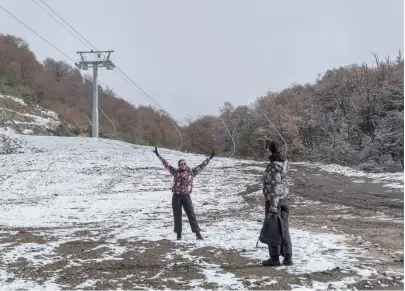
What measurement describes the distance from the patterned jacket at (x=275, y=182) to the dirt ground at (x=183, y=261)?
3.18 feet

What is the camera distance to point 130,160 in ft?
95.1

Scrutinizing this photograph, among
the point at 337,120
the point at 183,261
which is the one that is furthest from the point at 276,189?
the point at 337,120

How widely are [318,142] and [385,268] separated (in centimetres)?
4294

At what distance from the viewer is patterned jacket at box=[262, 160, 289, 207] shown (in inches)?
267

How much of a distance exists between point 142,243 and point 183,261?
A: 1820mm

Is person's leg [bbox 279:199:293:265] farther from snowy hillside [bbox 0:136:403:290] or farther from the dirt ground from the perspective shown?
the dirt ground

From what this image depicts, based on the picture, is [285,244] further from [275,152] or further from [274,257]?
[275,152]

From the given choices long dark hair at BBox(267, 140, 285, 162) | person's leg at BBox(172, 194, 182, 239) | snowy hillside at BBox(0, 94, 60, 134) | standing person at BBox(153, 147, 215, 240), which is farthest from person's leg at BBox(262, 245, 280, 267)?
snowy hillside at BBox(0, 94, 60, 134)

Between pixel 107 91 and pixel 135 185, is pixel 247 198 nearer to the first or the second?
pixel 135 185

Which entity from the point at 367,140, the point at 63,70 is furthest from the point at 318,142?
the point at 63,70

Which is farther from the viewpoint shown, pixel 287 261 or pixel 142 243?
pixel 142 243

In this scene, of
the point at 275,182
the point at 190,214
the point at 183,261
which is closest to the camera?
the point at 275,182

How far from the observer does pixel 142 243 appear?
9.01 m

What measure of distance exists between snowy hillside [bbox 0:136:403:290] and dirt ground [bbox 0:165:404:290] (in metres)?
0.02
